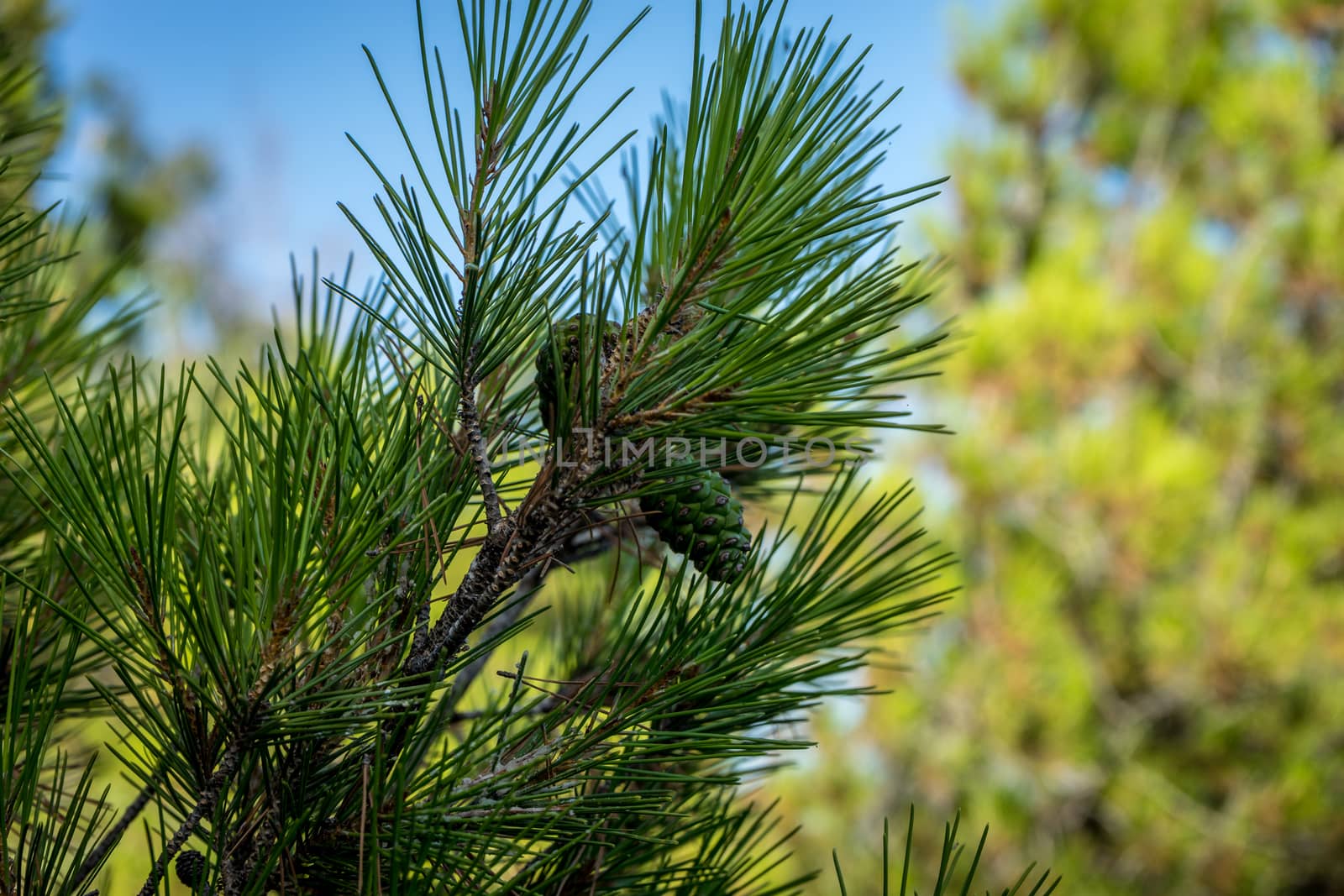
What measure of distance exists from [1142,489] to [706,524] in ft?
6.87

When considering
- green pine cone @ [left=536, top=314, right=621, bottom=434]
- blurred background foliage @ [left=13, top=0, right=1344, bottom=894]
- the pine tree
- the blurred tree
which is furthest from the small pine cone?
the blurred tree

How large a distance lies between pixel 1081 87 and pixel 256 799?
301 cm

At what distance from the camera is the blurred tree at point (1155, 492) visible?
2.13 m

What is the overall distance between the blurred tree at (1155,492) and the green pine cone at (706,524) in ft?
6.73

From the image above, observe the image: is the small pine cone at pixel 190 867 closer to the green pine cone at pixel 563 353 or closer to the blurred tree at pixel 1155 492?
the green pine cone at pixel 563 353

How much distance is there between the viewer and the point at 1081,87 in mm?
2725

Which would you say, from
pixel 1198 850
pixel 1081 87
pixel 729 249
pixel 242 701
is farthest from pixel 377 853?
pixel 1081 87

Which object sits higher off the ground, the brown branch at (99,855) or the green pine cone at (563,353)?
the green pine cone at (563,353)

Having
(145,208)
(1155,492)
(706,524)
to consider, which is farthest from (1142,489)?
(145,208)

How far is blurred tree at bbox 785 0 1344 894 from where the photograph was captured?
6.99 feet

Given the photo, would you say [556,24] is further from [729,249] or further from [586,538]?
[586,538]

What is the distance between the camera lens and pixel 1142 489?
6.83 feet

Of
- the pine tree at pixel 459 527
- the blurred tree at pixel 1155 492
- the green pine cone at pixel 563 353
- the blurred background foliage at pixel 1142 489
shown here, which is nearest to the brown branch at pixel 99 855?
the pine tree at pixel 459 527

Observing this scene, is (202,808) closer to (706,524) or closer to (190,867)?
(190,867)
